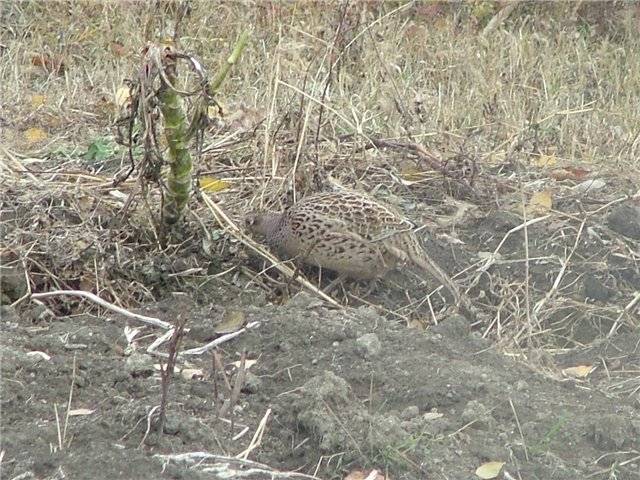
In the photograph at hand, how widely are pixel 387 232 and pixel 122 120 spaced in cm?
127

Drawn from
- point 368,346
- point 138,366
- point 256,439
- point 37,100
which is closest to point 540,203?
point 368,346

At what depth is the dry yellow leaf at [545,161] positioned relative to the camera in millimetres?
6187

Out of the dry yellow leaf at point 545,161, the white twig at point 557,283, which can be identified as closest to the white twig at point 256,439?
the white twig at point 557,283

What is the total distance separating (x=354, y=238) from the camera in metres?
5.01

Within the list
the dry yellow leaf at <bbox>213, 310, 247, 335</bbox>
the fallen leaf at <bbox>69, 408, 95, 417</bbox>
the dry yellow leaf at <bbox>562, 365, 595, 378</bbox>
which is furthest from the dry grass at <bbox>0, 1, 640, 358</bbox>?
the fallen leaf at <bbox>69, 408, 95, 417</bbox>

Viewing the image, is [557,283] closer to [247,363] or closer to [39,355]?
[247,363]

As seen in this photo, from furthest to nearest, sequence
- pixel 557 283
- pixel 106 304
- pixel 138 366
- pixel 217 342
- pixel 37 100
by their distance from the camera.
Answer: pixel 37 100, pixel 557 283, pixel 106 304, pixel 217 342, pixel 138 366

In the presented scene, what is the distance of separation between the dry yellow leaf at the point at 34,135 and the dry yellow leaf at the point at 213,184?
1.19 metres

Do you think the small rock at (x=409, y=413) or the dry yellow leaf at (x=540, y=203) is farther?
the dry yellow leaf at (x=540, y=203)

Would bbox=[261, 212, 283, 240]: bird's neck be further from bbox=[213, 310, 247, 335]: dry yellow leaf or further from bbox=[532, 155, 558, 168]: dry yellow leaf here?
bbox=[532, 155, 558, 168]: dry yellow leaf

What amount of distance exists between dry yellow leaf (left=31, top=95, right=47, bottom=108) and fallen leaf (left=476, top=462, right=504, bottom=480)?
4363 mm

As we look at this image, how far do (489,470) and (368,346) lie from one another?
0.76m

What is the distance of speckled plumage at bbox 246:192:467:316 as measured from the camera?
500 cm

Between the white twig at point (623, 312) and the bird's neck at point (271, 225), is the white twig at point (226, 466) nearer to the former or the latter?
the white twig at point (623, 312)
